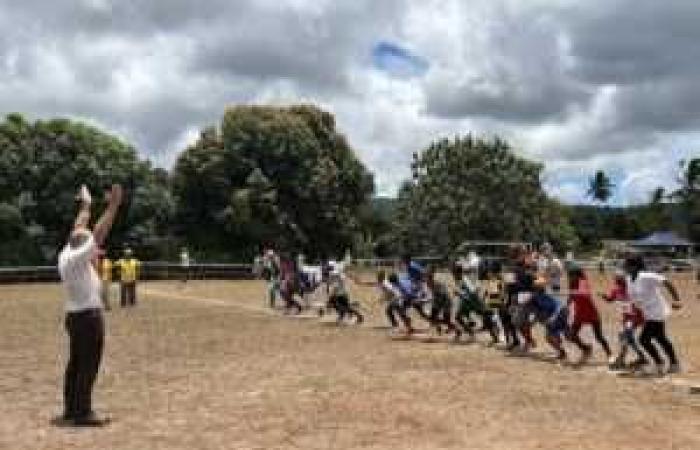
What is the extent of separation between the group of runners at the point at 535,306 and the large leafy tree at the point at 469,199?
56.2m

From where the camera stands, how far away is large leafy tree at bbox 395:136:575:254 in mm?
91875

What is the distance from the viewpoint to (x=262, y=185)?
7806cm

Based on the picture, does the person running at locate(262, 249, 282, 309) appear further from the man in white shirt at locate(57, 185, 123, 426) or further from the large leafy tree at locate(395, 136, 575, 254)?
the large leafy tree at locate(395, 136, 575, 254)

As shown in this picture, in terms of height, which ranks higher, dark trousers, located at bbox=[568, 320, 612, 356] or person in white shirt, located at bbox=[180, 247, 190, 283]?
person in white shirt, located at bbox=[180, 247, 190, 283]

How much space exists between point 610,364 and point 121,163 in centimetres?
6071

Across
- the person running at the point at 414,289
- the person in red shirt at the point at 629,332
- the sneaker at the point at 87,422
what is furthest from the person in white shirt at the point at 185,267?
the sneaker at the point at 87,422

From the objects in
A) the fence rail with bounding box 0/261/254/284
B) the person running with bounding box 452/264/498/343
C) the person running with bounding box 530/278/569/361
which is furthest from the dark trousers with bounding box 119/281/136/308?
the person running with bounding box 530/278/569/361

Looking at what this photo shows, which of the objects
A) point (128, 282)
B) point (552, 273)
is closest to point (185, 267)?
point (128, 282)

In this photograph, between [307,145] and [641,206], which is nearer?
[307,145]

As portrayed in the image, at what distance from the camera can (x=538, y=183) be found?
9588 cm

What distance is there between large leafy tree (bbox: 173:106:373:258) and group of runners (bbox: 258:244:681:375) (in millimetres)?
42796

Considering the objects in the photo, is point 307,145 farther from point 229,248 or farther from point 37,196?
point 37,196

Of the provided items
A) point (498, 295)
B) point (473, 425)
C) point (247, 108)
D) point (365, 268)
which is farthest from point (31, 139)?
point (473, 425)

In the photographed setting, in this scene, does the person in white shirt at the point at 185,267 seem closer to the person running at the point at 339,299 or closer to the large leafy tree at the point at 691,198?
the person running at the point at 339,299
